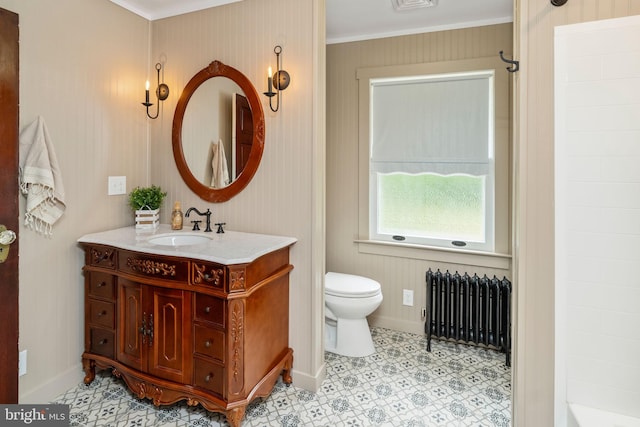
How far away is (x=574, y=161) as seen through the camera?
1.46 metres

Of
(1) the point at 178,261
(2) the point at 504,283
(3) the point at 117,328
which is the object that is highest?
(1) the point at 178,261

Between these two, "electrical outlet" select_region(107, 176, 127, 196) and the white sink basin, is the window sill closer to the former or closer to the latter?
the white sink basin

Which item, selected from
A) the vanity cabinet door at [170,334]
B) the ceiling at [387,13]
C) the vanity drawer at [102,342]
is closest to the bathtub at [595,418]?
the vanity cabinet door at [170,334]

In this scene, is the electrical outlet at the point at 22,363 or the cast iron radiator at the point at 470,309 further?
the cast iron radiator at the point at 470,309

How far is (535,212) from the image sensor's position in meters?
1.52

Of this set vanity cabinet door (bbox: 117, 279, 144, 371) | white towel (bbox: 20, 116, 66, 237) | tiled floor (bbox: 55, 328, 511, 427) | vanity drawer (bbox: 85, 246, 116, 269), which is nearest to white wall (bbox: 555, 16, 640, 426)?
tiled floor (bbox: 55, 328, 511, 427)

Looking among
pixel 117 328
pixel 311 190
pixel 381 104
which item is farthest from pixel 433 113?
pixel 117 328

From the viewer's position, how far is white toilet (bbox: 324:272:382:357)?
2449 mm

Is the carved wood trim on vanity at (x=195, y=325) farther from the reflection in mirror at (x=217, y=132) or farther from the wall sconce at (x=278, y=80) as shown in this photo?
the wall sconce at (x=278, y=80)

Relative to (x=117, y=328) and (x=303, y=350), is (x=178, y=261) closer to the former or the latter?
(x=117, y=328)

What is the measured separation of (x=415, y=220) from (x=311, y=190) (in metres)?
1.22

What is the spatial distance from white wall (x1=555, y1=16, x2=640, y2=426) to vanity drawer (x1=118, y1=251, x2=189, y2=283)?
1726 mm

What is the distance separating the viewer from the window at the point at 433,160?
2639 mm

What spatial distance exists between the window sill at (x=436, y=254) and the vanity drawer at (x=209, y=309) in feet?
5.22
